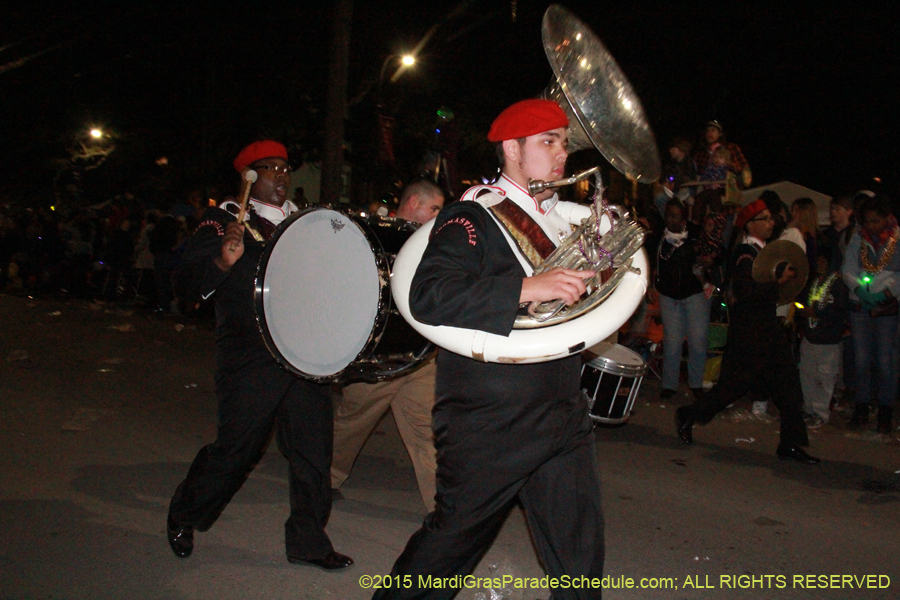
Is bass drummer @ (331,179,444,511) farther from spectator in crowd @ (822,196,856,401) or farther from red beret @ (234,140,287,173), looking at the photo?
spectator in crowd @ (822,196,856,401)

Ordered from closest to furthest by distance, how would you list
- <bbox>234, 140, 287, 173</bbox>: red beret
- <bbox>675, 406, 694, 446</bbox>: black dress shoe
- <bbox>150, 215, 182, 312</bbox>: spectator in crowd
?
<bbox>234, 140, 287, 173</bbox>: red beret, <bbox>675, 406, 694, 446</bbox>: black dress shoe, <bbox>150, 215, 182, 312</bbox>: spectator in crowd

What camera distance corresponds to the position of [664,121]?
63.1ft

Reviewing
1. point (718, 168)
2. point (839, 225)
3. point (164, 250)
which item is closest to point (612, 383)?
point (839, 225)

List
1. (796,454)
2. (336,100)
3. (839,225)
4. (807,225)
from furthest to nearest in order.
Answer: (336,100)
(839,225)
(807,225)
(796,454)

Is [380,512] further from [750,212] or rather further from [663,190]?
[663,190]

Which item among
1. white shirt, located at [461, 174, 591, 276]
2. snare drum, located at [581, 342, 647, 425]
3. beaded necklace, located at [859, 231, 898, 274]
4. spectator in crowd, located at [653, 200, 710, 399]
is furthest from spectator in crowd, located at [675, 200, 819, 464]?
white shirt, located at [461, 174, 591, 276]

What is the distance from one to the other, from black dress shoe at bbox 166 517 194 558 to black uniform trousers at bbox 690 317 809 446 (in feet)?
13.6

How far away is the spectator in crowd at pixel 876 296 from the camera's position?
23.6 ft

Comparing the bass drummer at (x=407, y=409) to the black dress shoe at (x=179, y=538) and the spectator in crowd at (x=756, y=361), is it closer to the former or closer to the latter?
the black dress shoe at (x=179, y=538)

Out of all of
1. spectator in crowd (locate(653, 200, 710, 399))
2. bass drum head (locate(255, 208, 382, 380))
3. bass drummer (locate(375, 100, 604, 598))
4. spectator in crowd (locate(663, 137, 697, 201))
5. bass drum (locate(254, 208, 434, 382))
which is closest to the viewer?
bass drummer (locate(375, 100, 604, 598))

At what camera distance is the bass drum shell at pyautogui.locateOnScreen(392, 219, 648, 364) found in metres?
2.50

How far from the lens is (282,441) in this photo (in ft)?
12.9

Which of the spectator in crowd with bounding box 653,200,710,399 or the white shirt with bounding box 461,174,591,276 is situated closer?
the white shirt with bounding box 461,174,591,276

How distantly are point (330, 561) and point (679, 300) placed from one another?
5384mm
